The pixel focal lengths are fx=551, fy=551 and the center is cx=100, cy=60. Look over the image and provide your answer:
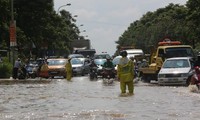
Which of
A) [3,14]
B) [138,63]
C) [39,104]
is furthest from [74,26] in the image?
[39,104]

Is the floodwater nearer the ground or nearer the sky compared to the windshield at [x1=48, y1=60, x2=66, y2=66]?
nearer the ground

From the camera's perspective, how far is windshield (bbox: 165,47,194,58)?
1228 inches

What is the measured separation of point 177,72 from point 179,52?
5046 mm

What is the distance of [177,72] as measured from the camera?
26.5 metres

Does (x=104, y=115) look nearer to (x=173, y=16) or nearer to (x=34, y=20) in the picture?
(x=34, y=20)

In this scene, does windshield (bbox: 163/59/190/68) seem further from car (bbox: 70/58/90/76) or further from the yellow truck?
car (bbox: 70/58/90/76)

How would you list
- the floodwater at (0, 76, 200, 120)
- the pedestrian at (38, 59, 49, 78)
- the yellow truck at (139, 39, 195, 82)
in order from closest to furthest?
1. the floodwater at (0, 76, 200, 120)
2. the yellow truck at (139, 39, 195, 82)
3. the pedestrian at (38, 59, 49, 78)

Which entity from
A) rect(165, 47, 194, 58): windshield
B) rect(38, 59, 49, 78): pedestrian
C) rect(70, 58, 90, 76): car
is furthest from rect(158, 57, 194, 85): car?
rect(70, 58, 90, 76): car

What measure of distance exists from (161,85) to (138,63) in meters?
9.76

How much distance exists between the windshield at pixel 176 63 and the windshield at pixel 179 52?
10.3ft

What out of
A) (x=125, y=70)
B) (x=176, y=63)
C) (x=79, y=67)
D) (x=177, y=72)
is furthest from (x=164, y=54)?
(x=79, y=67)

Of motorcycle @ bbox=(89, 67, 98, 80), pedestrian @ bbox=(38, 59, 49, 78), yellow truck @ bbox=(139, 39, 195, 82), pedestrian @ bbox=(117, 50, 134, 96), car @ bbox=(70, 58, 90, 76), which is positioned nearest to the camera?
pedestrian @ bbox=(117, 50, 134, 96)

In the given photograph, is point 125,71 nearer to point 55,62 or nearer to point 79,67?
point 55,62

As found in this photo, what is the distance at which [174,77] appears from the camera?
26516 mm
